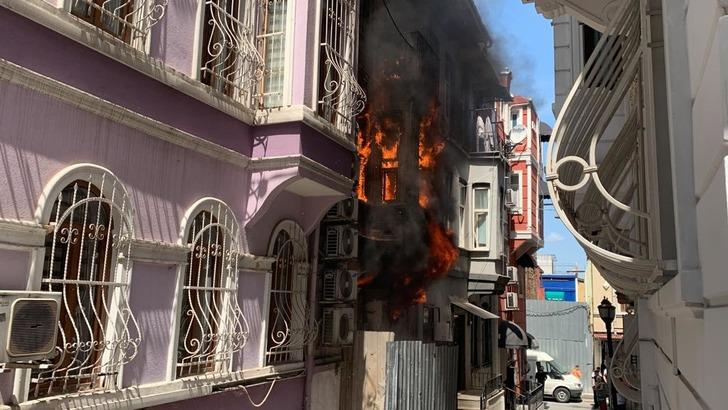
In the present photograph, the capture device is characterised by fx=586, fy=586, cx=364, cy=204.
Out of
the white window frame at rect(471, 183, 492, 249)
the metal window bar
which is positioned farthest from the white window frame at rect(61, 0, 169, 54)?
the white window frame at rect(471, 183, 492, 249)

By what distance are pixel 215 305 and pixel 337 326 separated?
280 centimetres

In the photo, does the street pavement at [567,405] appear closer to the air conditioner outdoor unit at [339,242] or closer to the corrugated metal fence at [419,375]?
the corrugated metal fence at [419,375]

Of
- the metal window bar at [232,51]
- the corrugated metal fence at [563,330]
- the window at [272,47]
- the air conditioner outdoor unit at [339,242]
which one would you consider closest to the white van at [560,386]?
the corrugated metal fence at [563,330]

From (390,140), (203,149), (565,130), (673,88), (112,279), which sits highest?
(390,140)

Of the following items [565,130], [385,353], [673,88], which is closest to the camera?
[673,88]

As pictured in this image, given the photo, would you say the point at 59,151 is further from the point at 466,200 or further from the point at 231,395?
the point at 466,200

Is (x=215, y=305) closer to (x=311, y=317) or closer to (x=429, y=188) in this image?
(x=311, y=317)

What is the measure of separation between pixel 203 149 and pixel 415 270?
9.48 meters

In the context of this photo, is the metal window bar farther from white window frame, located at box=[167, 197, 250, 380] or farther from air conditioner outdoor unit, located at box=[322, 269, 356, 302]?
air conditioner outdoor unit, located at box=[322, 269, 356, 302]

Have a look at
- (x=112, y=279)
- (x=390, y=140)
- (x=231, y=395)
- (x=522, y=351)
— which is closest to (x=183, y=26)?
(x=112, y=279)

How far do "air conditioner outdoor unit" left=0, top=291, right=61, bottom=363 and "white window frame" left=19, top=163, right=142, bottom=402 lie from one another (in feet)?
1.39

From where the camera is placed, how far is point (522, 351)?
29375mm

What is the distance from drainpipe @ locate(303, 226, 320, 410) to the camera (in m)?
8.60

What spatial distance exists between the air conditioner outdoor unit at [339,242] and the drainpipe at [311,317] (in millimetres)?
360
